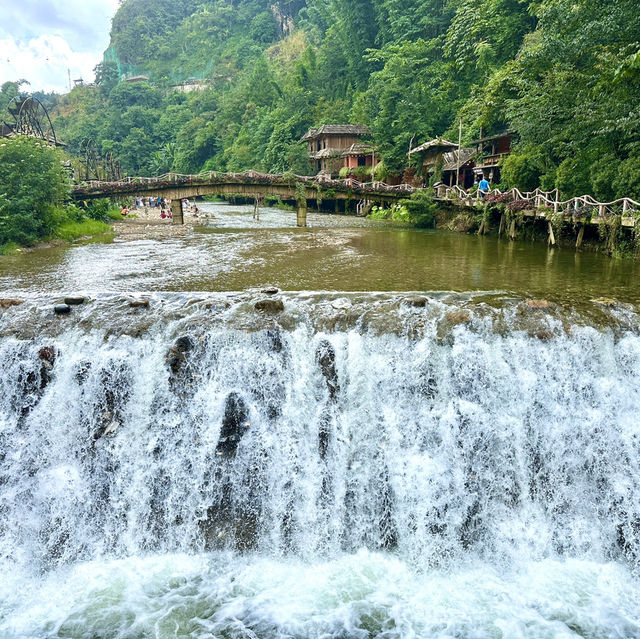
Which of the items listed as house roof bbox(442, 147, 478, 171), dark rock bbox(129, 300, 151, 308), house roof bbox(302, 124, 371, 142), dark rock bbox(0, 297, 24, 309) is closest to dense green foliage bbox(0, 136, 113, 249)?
dark rock bbox(0, 297, 24, 309)

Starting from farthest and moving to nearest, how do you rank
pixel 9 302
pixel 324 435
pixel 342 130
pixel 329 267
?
1. pixel 342 130
2. pixel 329 267
3. pixel 9 302
4. pixel 324 435

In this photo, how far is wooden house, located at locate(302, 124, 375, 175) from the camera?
53.8 m

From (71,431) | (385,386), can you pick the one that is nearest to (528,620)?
(385,386)

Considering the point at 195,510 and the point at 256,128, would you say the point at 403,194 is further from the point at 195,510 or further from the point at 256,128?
the point at 256,128

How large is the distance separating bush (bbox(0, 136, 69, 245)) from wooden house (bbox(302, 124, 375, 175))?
34.8 metres

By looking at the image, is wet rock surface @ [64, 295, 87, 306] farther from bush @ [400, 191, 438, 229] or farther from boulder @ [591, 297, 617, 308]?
bush @ [400, 191, 438, 229]

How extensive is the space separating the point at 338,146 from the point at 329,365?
50.5m

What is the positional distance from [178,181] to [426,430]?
30.4 metres

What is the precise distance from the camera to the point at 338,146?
56.3 m

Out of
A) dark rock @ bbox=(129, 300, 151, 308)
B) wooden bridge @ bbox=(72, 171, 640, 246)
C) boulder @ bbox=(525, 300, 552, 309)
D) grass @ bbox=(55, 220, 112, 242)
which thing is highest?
wooden bridge @ bbox=(72, 171, 640, 246)

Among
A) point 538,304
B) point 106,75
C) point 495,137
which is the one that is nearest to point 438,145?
point 495,137

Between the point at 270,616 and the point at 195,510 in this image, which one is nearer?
the point at 270,616

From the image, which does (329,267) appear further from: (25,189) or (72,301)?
(25,189)

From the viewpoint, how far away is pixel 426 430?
9.39 m
